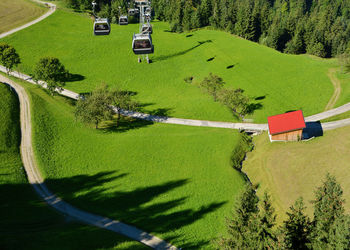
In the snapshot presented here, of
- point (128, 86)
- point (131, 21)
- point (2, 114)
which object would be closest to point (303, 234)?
point (2, 114)

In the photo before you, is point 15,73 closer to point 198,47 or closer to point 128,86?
point 128,86

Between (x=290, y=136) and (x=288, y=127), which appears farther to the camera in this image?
(x=290, y=136)

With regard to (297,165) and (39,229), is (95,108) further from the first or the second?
(297,165)

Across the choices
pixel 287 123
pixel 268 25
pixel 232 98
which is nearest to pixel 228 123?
pixel 232 98

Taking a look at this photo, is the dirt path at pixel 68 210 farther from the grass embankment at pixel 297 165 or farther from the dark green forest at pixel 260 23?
the dark green forest at pixel 260 23

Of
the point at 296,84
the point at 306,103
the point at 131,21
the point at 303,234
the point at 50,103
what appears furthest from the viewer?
the point at 131,21

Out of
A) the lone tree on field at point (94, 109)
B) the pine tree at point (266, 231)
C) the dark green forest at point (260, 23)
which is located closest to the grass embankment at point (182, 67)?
the dark green forest at point (260, 23)
